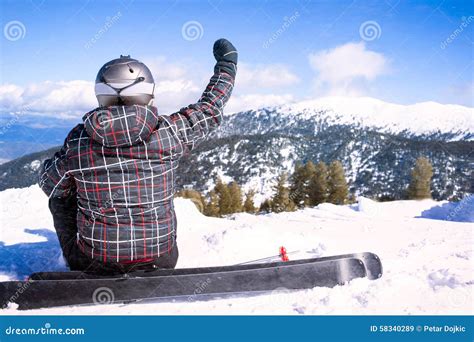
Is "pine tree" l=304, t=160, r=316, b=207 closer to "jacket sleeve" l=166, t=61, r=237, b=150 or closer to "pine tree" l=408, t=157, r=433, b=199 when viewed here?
"pine tree" l=408, t=157, r=433, b=199

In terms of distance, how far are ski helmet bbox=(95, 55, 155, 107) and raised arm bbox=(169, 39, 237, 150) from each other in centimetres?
40

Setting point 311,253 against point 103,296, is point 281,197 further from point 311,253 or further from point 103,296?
point 103,296

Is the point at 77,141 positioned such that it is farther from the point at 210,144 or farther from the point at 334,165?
the point at 210,144

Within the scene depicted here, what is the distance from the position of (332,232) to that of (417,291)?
3.64 metres

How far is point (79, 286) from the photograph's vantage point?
13.0ft

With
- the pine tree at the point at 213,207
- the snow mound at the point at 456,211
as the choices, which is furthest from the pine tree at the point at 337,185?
the snow mound at the point at 456,211

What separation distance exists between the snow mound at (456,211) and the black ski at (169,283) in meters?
8.95

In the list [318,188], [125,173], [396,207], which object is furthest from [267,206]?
[125,173]

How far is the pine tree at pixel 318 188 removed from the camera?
53594 millimetres

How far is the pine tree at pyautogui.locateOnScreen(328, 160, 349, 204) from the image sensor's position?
5319 centimetres

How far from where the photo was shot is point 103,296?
13.1 ft

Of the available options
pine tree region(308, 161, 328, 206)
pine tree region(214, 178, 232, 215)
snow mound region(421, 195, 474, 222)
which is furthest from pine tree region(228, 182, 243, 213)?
snow mound region(421, 195, 474, 222)

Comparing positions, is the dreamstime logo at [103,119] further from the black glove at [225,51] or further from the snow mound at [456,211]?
the snow mound at [456,211]
